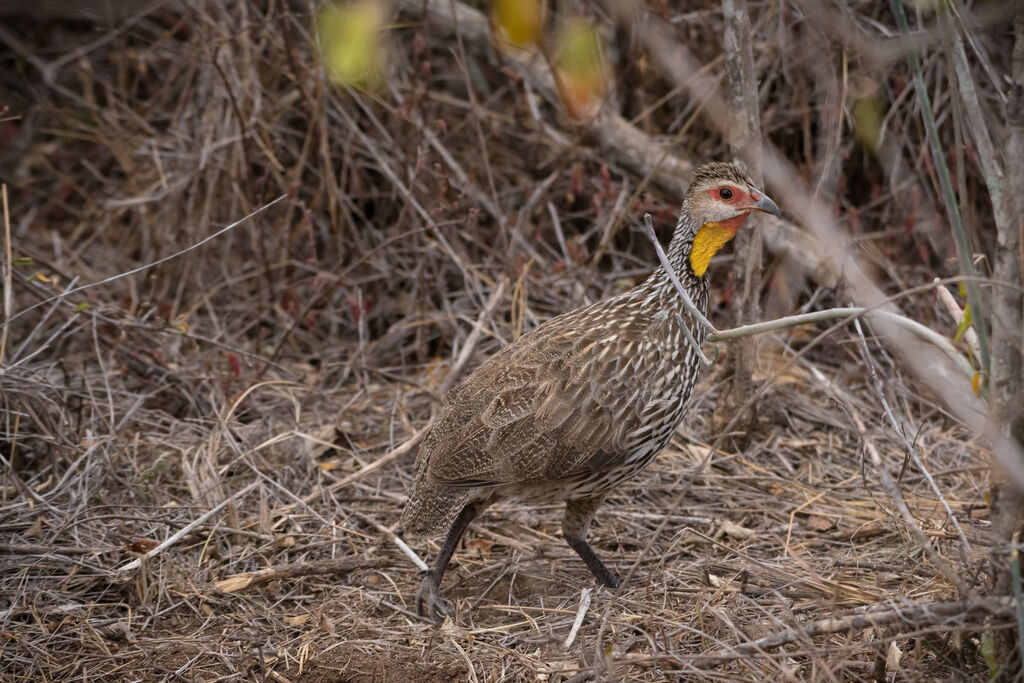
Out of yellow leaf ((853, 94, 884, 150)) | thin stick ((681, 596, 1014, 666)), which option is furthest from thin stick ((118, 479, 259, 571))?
yellow leaf ((853, 94, 884, 150))

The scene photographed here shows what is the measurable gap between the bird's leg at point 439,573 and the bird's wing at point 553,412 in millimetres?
225

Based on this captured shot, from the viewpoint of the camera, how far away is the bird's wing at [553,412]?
3.77 m

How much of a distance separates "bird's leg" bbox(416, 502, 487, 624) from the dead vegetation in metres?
0.08

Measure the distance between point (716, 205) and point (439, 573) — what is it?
6.03 ft

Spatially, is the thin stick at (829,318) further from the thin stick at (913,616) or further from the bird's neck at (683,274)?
the bird's neck at (683,274)

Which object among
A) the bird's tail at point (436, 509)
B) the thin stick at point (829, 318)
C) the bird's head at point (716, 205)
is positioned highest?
the thin stick at point (829, 318)

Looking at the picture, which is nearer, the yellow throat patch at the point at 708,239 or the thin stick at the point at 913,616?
the thin stick at the point at 913,616

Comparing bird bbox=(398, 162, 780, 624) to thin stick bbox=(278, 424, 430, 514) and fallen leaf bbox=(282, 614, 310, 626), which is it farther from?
A: thin stick bbox=(278, 424, 430, 514)

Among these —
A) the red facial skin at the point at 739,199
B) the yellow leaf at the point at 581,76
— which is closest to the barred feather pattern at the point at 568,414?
the red facial skin at the point at 739,199

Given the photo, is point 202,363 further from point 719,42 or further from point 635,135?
point 719,42

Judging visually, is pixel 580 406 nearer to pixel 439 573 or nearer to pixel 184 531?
pixel 439 573

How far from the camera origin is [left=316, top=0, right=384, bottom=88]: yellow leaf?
4.35 m

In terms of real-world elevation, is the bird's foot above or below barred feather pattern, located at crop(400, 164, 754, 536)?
below

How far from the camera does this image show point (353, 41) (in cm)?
428
